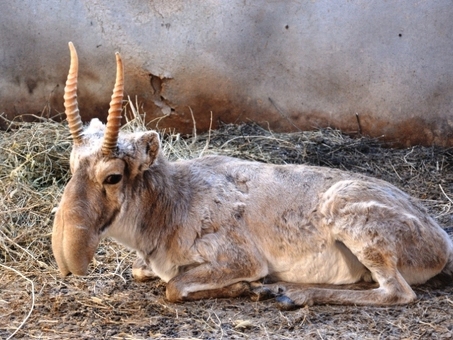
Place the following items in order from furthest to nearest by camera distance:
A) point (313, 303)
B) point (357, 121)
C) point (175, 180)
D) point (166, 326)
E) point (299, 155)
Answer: point (357, 121) → point (299, 155) → point (175, 180) → point (313, 303) → point (166, 326)

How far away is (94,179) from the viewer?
5227 mm

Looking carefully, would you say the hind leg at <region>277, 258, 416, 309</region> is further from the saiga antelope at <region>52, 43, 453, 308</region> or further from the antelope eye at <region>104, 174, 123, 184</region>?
the antelope eye at <region>104, 174, 123, 184</region>

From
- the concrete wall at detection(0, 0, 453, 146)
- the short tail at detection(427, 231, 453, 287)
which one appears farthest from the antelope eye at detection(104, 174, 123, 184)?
the concrete wall at detection(0, 0, 453, 146)

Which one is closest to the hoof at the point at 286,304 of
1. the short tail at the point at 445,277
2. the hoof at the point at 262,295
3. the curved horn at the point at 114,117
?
the hoof at the point at 262,295

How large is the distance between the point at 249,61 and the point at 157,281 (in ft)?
13.6

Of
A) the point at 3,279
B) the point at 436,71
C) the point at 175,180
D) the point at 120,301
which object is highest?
the point at 436,71

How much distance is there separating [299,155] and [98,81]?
2779 millimetres

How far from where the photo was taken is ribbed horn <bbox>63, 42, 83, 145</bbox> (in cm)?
520

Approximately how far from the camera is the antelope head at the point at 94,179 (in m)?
5.07

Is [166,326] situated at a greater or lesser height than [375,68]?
lesser

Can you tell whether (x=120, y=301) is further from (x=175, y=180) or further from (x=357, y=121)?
(x=357, y=121)

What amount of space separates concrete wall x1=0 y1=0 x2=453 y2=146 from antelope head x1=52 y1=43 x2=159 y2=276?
407 cm

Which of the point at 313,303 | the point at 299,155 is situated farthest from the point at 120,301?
the point at 299,155

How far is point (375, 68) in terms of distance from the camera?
917 centimetres
